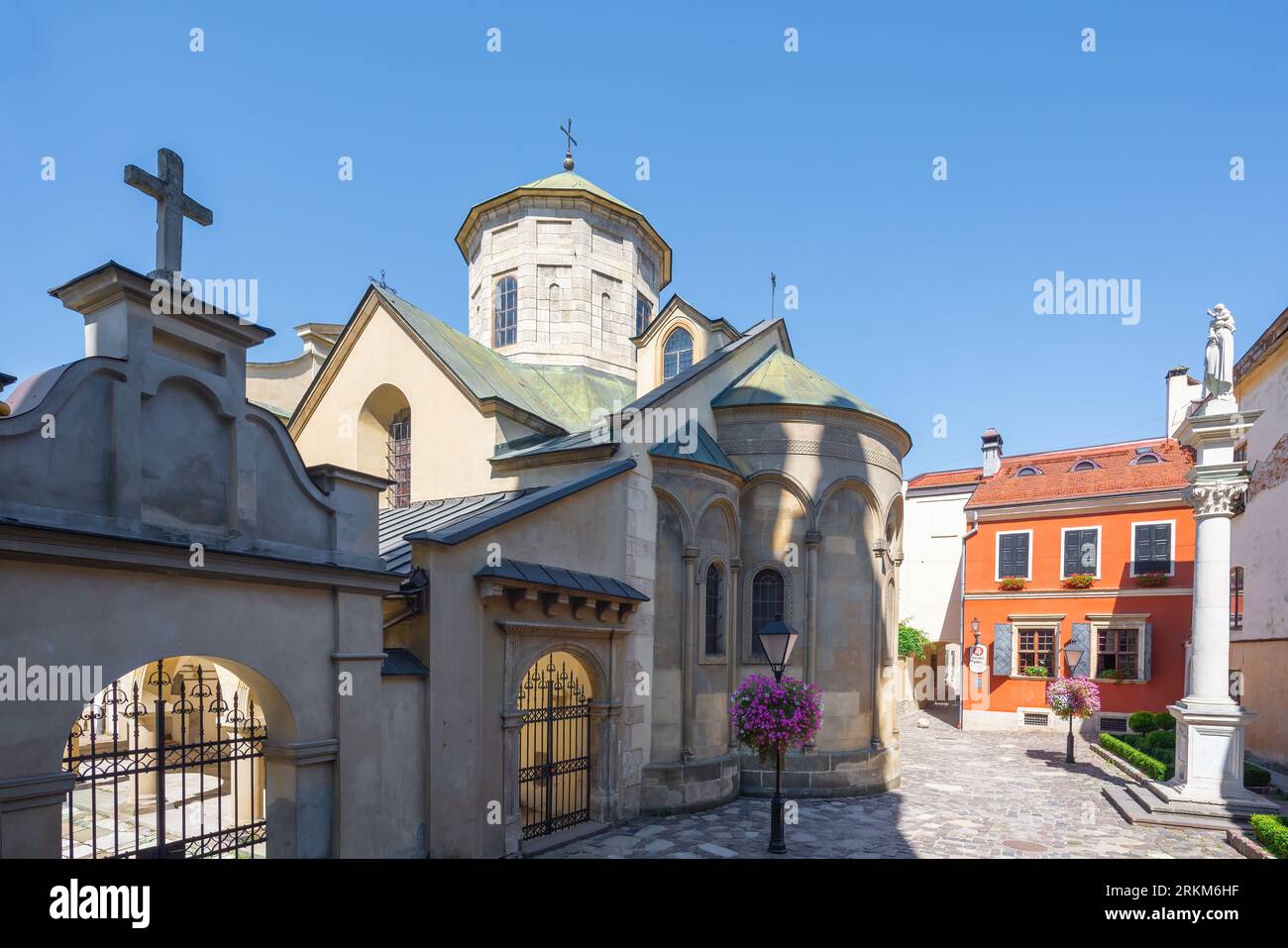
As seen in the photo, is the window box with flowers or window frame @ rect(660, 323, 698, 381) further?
the window box with flowers

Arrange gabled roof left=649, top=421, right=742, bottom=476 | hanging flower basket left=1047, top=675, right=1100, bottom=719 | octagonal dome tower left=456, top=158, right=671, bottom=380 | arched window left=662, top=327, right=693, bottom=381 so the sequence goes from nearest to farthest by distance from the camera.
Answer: gabled roof left=649, top=421, right=742, bottom=476
arched window left=662, top=327, right=693, bottom=381
hanging flower basket left=1047, top=675, right=1100, bottom=719
octagonal dome tower left=456, top=158, right=671, bottom=380

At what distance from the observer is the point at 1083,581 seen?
27516mm

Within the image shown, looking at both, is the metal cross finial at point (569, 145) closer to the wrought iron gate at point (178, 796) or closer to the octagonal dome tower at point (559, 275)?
the octagonal dome tower at point (559, 275)

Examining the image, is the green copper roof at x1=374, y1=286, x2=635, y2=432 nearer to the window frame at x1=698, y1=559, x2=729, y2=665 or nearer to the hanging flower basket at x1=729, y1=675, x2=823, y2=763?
the window frame at x1=698, y1=559, x2=729, y2=665

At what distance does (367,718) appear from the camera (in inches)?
336

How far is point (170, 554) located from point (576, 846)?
8.19 metres

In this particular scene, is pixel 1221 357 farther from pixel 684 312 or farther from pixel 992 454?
pixel 992 454

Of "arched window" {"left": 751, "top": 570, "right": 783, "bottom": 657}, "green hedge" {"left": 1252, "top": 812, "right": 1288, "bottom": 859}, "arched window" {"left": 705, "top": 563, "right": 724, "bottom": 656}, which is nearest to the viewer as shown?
"green hedge" {"left": 1252, "top": 812, "right": 1288, "bottom": 859}

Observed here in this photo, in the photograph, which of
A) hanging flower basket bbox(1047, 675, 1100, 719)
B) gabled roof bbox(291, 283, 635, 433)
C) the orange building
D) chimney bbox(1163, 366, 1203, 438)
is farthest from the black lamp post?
chimney bbox(1163, 366, 1203, 438)

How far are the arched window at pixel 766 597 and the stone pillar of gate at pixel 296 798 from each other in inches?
424

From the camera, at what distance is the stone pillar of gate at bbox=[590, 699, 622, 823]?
13.1 meters

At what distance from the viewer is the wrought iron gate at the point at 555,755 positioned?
12195 millimetres

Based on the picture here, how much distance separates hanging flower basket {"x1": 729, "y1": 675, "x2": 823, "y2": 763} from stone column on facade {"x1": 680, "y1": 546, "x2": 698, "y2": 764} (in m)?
2.23
